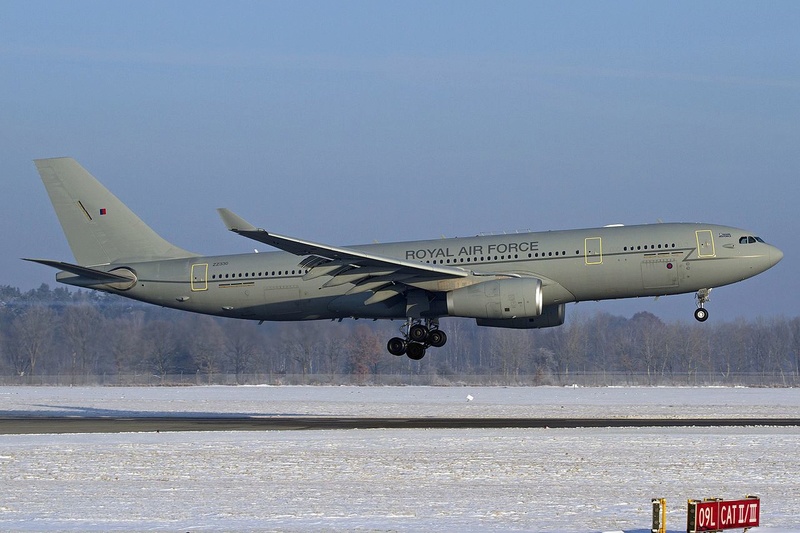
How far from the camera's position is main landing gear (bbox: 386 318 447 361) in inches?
1660

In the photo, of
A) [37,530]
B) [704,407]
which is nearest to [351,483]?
[37,530]

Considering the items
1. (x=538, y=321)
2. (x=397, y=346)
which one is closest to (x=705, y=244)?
(x=538, y=321)

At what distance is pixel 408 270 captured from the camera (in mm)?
39594

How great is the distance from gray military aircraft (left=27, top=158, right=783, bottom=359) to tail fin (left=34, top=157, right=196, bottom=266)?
4 cm

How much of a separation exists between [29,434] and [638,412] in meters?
25.5

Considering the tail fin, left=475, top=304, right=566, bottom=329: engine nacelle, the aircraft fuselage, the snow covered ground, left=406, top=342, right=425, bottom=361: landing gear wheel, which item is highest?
the tail fin

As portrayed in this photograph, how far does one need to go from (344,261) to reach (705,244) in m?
12.6

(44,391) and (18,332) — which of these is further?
(44,391)

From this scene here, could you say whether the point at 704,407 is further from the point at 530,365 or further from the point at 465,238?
the point at 530,365

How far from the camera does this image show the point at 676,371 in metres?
103

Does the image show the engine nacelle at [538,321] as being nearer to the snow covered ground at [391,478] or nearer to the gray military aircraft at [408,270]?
the gray military aircraft at [408,270]

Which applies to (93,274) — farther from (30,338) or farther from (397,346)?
(30,338)

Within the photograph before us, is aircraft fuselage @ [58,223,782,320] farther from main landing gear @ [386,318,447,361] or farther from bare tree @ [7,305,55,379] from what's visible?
bare tree @ [7,305,55,379]

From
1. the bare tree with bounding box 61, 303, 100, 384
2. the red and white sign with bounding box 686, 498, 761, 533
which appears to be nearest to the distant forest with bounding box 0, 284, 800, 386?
the bare tree with bounding box 61, 303, 100, 384
